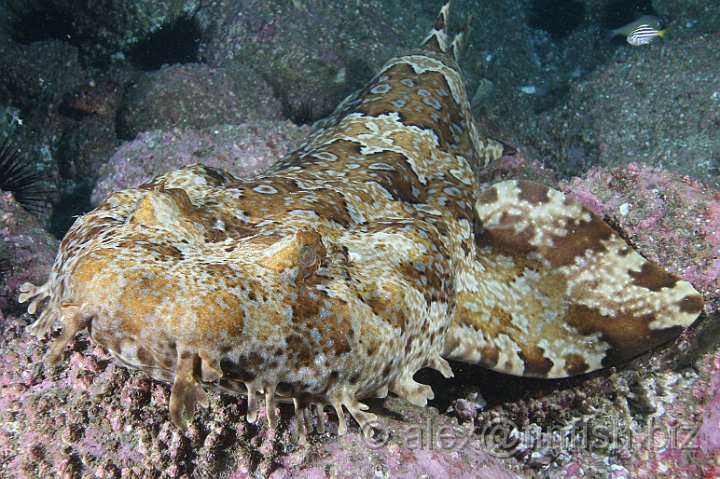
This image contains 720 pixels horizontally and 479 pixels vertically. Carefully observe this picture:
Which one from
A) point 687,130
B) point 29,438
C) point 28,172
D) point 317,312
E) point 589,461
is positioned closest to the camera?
point 317,312

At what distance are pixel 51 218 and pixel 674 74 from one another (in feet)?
42.5

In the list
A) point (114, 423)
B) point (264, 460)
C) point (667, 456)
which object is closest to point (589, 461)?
point (667, 456)

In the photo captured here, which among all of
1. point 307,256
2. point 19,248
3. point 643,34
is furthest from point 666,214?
point 643,34

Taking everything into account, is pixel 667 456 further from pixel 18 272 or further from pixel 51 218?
pixel 51 218

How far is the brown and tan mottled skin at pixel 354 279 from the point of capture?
2.02 m

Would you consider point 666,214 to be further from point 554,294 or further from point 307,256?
point 307,256

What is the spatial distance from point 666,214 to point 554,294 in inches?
57.6

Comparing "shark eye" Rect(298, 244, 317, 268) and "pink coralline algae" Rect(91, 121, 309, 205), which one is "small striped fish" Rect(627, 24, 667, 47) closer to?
"pink coralline algae" Rect(91, 121, 309, 205)

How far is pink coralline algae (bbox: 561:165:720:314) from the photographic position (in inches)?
167

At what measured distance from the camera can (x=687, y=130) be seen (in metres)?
9.17

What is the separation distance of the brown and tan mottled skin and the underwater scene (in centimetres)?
1

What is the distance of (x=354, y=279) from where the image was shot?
2.63m
